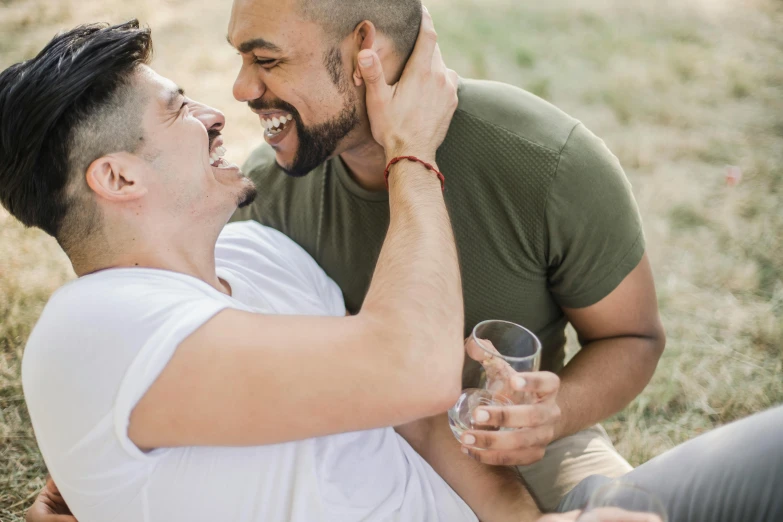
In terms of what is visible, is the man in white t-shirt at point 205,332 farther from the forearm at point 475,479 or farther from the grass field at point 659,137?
the grass field at point 659,137

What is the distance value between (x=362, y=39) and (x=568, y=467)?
1572 millimetres

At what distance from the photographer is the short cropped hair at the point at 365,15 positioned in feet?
6.73

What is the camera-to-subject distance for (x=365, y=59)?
2000 mm

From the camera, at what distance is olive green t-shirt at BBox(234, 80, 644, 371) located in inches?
79.6

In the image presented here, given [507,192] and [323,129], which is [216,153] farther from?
[507,192]

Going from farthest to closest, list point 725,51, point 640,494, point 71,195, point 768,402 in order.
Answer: point 725,51
point 768,402
point 71,195
point 640,494

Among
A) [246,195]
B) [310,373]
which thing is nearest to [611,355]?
[310,373]

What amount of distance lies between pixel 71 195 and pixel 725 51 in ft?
18.8

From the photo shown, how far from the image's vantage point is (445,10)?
21.1 ft

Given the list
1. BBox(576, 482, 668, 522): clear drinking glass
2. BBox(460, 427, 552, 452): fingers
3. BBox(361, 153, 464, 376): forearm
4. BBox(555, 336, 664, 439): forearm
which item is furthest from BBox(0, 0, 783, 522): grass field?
BBox(576, 482, 668, 522): clear drinking glass

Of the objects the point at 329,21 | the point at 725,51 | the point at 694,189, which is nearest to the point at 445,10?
the point at 725,51

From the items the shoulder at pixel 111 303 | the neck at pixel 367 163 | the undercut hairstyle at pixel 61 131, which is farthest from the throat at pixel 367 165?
the shoulder at pixel 111 303

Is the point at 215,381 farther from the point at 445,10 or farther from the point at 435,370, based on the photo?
the point at 445,10

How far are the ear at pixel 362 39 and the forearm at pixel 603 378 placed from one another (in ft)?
3.96
